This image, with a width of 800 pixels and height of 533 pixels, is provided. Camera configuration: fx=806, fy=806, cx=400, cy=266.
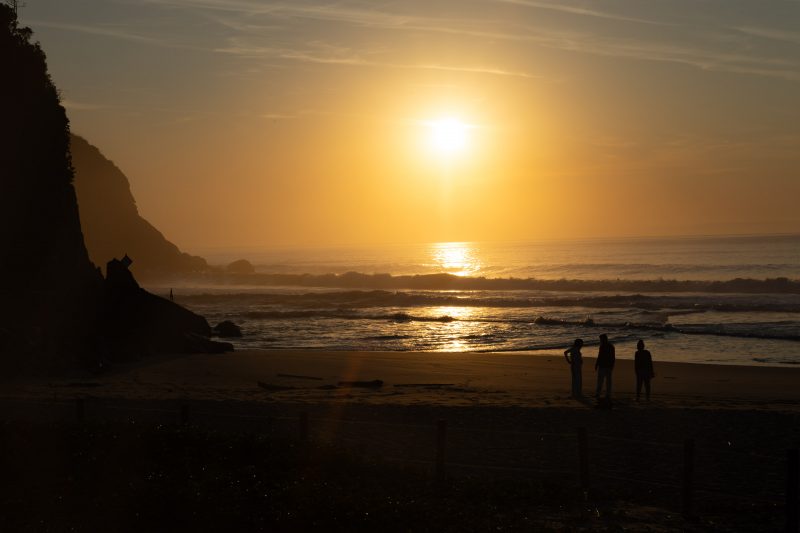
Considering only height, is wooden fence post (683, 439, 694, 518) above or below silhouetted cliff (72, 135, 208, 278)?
below

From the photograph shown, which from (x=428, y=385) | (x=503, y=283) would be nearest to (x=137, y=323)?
(x=428, y=385)

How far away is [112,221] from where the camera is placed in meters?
110

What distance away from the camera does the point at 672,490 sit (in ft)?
39.4

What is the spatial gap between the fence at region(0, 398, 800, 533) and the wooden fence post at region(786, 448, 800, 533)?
0.04 feet

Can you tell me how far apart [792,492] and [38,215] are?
25.6 metres

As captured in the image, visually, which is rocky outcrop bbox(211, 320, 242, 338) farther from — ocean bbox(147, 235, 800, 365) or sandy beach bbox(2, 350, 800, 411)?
sandy beach bbox(2, 350, 800, 411)

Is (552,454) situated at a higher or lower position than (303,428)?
lower

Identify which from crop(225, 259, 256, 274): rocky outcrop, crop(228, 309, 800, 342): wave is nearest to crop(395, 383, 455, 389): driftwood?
crop(228, 309, 800, 342): wave

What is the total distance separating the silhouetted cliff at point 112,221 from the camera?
102 m

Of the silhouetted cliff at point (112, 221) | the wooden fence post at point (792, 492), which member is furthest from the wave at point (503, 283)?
the wooden fence post at point (792, 492)

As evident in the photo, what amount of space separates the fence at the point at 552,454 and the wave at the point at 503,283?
59.6 meters

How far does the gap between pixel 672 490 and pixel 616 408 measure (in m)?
7.36

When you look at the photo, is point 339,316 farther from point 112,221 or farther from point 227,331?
point 112,221

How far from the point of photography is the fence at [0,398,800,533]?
38.8 feet
